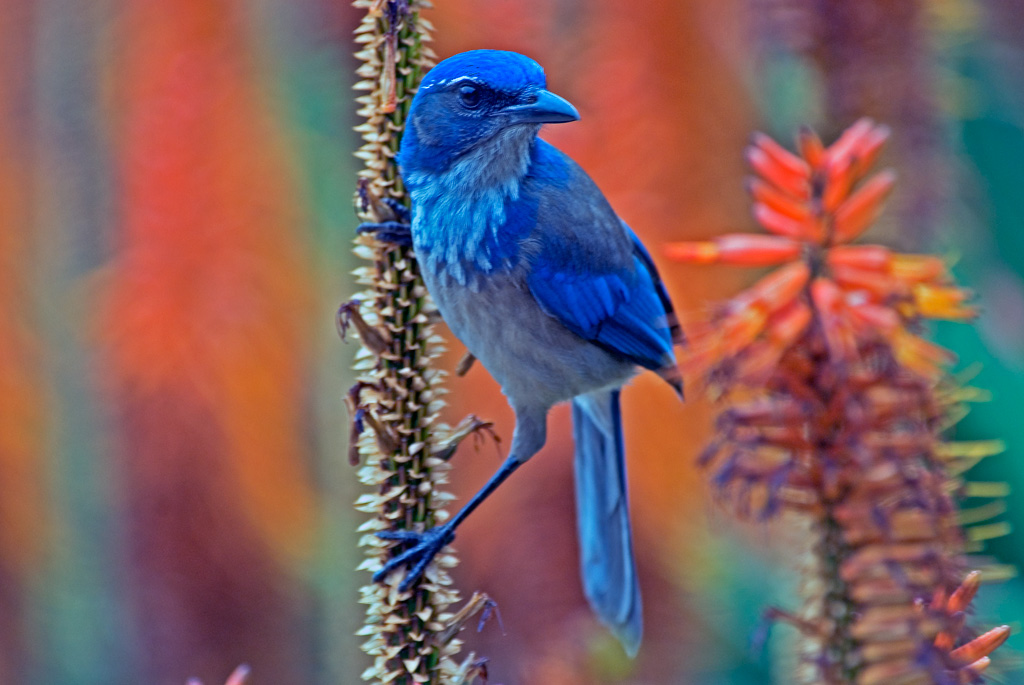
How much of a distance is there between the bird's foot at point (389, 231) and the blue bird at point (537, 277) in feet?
0.21

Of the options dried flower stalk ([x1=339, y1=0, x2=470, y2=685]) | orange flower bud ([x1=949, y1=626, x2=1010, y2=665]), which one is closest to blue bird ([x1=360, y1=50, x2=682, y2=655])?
dried flower stalk ([x1=339, y1=0, x2=470, y2=685])

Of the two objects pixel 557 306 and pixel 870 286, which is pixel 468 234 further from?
pixel 870 286

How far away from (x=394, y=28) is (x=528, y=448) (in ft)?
2.83

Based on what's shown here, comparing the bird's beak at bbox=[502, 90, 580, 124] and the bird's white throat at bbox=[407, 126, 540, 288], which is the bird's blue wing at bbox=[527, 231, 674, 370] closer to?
the bird's white throat at bbox=[407, 126, 540, 288]

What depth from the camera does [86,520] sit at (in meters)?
2.59

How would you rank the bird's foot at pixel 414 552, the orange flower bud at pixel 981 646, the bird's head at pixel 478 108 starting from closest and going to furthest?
the orange flower bud at pixel 981 646, the bird's foot at pixel 414 552, the bird's head at pixel 478 108

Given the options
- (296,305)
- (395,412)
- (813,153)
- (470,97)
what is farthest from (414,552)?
(296,305)

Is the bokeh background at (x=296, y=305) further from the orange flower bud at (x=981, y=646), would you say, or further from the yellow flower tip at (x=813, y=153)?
the orange flower bud at (x=981, y=646)

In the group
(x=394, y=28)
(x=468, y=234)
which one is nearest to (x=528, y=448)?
(x=468, y=234)

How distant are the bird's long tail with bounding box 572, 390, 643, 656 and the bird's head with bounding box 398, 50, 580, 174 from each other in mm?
589

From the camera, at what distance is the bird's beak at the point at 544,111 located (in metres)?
1.59

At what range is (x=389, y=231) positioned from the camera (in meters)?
1.44

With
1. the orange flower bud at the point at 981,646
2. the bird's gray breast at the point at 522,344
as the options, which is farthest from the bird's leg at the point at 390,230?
the orange flower bud at the point at 981,646

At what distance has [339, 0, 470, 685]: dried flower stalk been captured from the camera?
3.98 feet
